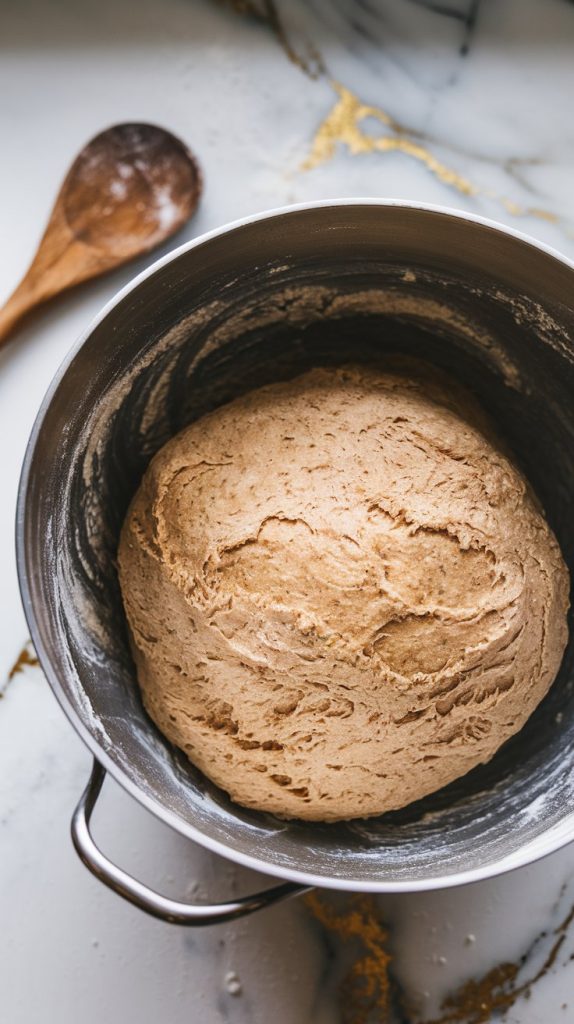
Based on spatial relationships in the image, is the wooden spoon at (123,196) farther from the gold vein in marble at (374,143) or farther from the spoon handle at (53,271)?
the gold vein in marble at (374,143)

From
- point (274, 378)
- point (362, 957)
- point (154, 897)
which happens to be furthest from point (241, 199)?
point (362, 957)

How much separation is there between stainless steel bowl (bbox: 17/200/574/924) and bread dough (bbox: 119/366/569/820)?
0.05m

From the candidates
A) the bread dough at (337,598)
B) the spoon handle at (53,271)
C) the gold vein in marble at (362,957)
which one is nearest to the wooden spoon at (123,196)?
the spoon handle at (53,271)

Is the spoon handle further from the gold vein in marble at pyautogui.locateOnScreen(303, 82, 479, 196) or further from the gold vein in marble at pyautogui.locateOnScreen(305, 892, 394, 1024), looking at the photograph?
the gold vein in marble at pyautogui.locateOnScreen(305, 892, 394, 1024)

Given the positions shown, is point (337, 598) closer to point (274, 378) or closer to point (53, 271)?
point (274, 378)

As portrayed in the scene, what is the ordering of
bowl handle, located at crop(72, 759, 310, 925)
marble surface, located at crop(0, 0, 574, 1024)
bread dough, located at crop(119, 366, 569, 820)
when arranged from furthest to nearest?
1. marble surface, located at crop(0, 0, 574, 1024)
2. bread dough, located at crop(119, 366, 569, 820)
3. bowl handle, located at crop(72, 759, 310, 925)

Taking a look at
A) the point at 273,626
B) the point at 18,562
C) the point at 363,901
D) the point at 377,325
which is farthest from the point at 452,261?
the point at 363,901

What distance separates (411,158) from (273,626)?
0.73 meters

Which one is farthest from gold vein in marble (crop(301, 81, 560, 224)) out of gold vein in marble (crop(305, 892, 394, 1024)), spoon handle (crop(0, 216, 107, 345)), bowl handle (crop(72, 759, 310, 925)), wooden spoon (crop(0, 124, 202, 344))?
gold vein in marble (crop(305, 892, 394, 1024))

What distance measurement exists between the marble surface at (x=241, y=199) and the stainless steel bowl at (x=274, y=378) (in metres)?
0.17

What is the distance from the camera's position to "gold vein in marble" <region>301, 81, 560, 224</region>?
1.25 meters

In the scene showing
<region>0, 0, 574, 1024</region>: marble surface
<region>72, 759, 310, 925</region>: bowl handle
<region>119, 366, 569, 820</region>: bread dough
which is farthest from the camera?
<region>0, 0, 574, 1024</region>: marble surface

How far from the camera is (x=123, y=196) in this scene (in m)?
1.23

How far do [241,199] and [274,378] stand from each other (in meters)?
0.27
